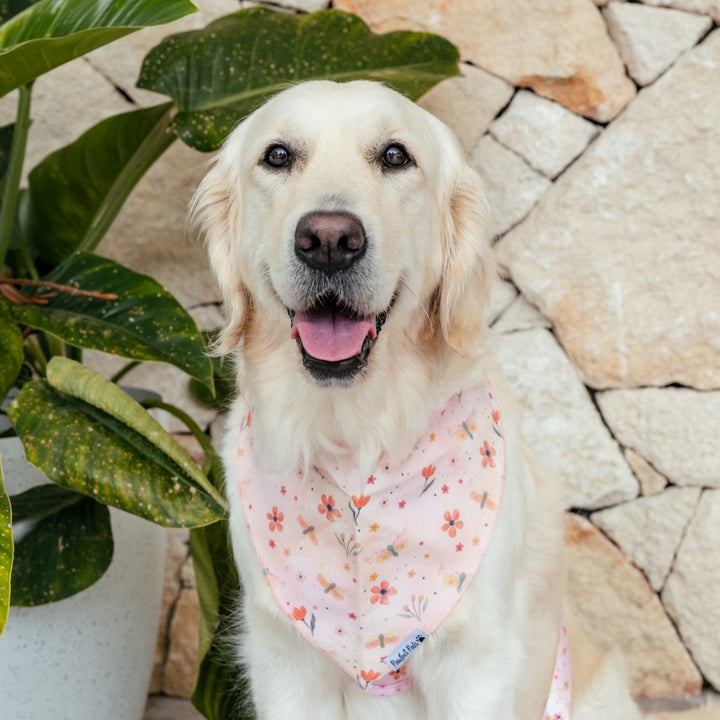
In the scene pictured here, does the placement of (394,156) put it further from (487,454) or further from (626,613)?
(626,613)

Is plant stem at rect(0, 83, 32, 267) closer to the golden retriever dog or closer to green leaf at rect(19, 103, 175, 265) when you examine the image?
green leaf at rect(19, 103, 175, 265)

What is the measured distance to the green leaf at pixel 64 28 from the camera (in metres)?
1.56

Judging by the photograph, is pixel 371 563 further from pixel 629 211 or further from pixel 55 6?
pixel 629 211

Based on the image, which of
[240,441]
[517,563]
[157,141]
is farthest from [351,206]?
[157,141]

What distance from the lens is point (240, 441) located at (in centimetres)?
174

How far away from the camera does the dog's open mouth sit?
142 cm

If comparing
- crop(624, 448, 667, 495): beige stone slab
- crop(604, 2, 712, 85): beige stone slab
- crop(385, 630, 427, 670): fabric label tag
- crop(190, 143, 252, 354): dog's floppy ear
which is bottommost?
crop(624, 448, 667, 495): beige stone slab

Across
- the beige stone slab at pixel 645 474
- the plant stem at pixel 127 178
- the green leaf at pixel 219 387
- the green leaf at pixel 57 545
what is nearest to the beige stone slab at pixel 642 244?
the beige stone slab at pixel 645 474

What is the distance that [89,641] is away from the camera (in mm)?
2053

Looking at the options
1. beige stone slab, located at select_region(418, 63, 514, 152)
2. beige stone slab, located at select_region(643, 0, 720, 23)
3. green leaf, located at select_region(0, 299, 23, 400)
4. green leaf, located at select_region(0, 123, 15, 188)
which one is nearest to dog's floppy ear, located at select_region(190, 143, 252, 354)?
green leaf, located at select_region(0, 299, 23, 400)

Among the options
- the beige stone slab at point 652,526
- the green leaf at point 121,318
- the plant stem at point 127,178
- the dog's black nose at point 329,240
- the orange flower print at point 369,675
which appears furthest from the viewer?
the beige stone slab at point 652,526

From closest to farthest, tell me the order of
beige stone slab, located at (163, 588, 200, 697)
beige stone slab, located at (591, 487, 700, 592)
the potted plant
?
the potted plant < beige stone slab, located at (591, 487, 700, 592) < beige stone slab, located at (163, 588, 200, 697)

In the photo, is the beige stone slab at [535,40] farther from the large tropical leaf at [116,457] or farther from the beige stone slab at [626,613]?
the large tropical leaf at [116,457]

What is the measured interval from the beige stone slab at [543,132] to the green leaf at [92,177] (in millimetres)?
874
